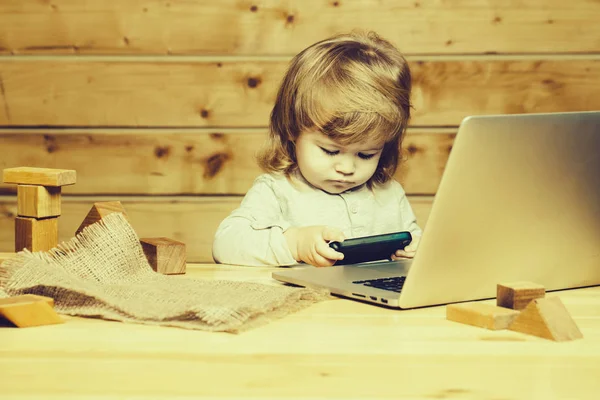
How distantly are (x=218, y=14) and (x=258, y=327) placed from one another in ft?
5.67

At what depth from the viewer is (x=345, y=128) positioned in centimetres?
157

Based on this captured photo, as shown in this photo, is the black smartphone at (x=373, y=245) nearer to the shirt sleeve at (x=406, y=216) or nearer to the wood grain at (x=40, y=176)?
the wood grain at (x=40, y=176)

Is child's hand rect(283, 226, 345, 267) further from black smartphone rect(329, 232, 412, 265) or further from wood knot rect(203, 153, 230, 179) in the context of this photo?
wood knot rect(203, 153, 230, 179)

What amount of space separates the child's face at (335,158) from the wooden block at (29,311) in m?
0.81

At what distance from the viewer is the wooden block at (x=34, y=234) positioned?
3.80 feet

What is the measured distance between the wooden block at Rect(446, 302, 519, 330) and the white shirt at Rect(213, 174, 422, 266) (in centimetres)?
72

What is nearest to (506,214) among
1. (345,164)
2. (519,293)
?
(519,293)

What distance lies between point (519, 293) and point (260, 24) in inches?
67.3

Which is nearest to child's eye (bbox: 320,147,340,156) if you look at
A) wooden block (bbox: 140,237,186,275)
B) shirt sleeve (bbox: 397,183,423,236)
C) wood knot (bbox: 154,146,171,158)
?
shirt sleeve (bbox: 397,183,423,236)

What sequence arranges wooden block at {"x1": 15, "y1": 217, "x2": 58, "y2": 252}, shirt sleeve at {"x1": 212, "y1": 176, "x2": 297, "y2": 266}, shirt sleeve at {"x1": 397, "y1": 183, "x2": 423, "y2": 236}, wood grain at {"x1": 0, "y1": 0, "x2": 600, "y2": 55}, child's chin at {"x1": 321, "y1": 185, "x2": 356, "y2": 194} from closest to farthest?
wooden block at {"x1": 15, "y1": 217, "x2": 58, "y2": 252}
shirt sleeve at {"x1": 212, "y1": 176, "x2": 297, "y2": 266}
child's chin at {"x1": 321, "y1": 185, "x2": 356, "y2": 194}
shirt sleeve at {"x1": 397, "y1": 183, "x2": 423, "y2": 236}
wood grain at {"x1": 0, "y1": 0, "x2": 600, "y2": 55}

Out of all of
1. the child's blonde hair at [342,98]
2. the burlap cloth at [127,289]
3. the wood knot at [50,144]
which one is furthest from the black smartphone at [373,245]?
the wood knot at [50,144]

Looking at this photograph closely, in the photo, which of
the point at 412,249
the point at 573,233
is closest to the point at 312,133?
the point at 412,249

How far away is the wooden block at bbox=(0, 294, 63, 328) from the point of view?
870mm

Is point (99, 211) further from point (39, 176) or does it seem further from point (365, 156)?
point (365, 156)
